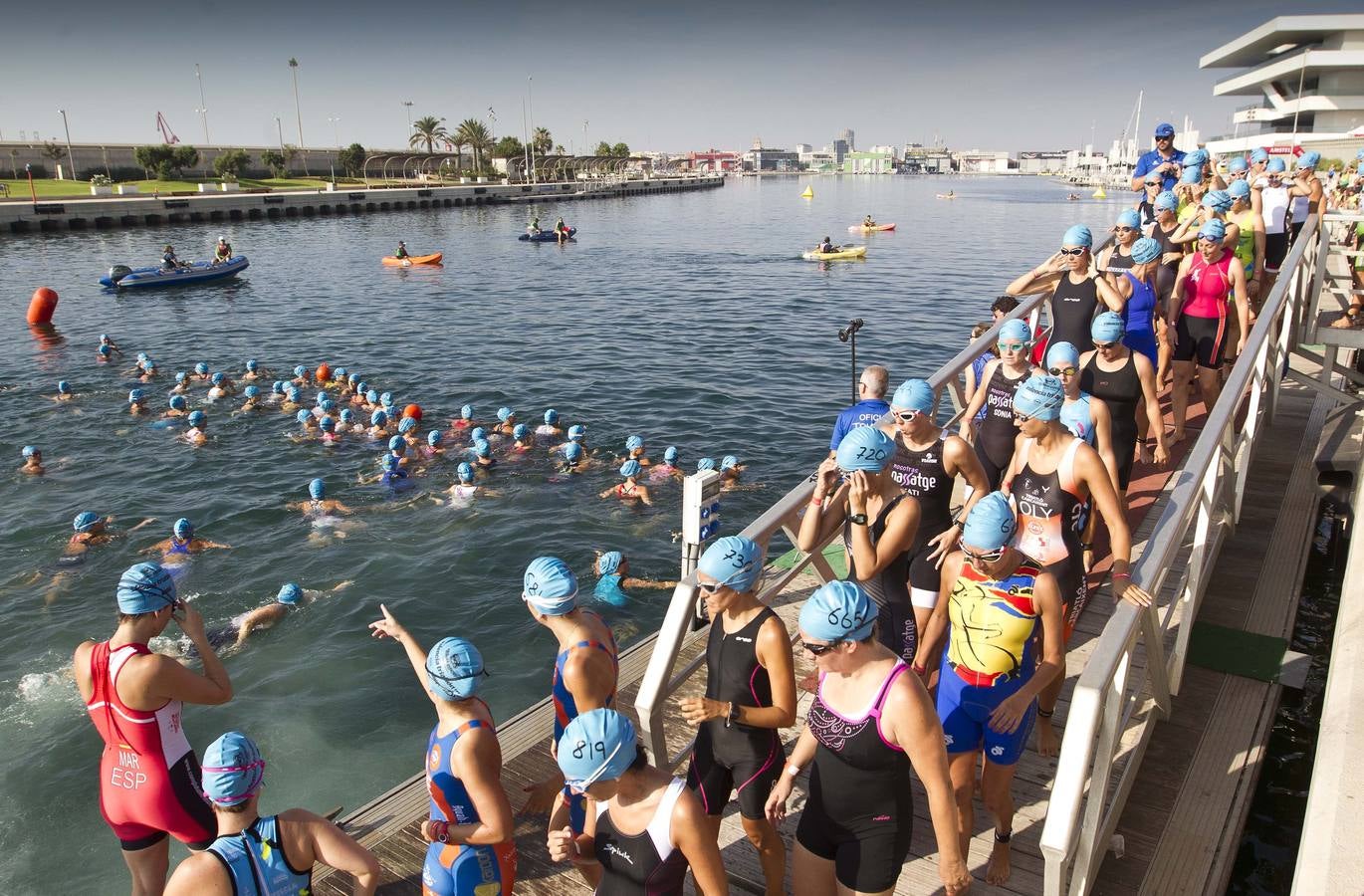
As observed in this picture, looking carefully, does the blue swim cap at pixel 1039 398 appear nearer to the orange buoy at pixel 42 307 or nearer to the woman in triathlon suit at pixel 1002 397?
the woman in triathlon suit at pixel 1002 397

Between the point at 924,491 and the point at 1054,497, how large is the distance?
735 mm

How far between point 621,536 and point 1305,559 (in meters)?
9.25

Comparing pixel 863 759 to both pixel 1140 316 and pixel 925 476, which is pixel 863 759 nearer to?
pixel 925 476

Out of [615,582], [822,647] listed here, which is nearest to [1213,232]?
[822,647]

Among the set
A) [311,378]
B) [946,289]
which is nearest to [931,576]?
[311,378]

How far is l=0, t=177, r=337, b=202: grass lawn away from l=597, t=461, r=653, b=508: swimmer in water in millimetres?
74230

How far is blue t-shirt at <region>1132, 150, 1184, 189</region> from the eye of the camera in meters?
12.0

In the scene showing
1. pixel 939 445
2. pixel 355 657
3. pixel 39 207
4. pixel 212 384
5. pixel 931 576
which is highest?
pixel 39 207

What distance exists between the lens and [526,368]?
1017 inches

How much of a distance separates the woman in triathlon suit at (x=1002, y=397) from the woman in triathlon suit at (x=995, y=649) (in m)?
2.31

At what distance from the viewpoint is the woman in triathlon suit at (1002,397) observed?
633 centimetres

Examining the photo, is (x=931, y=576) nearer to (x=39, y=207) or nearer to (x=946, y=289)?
(x=946, y=289)

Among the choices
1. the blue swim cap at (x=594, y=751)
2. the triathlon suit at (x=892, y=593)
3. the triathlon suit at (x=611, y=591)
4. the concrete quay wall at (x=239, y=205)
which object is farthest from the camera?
the concrete quay wall at (x=239, y=205)

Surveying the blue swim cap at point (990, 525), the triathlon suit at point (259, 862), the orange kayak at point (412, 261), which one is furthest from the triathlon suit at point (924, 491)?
the orange kayak at point (412, 261)
